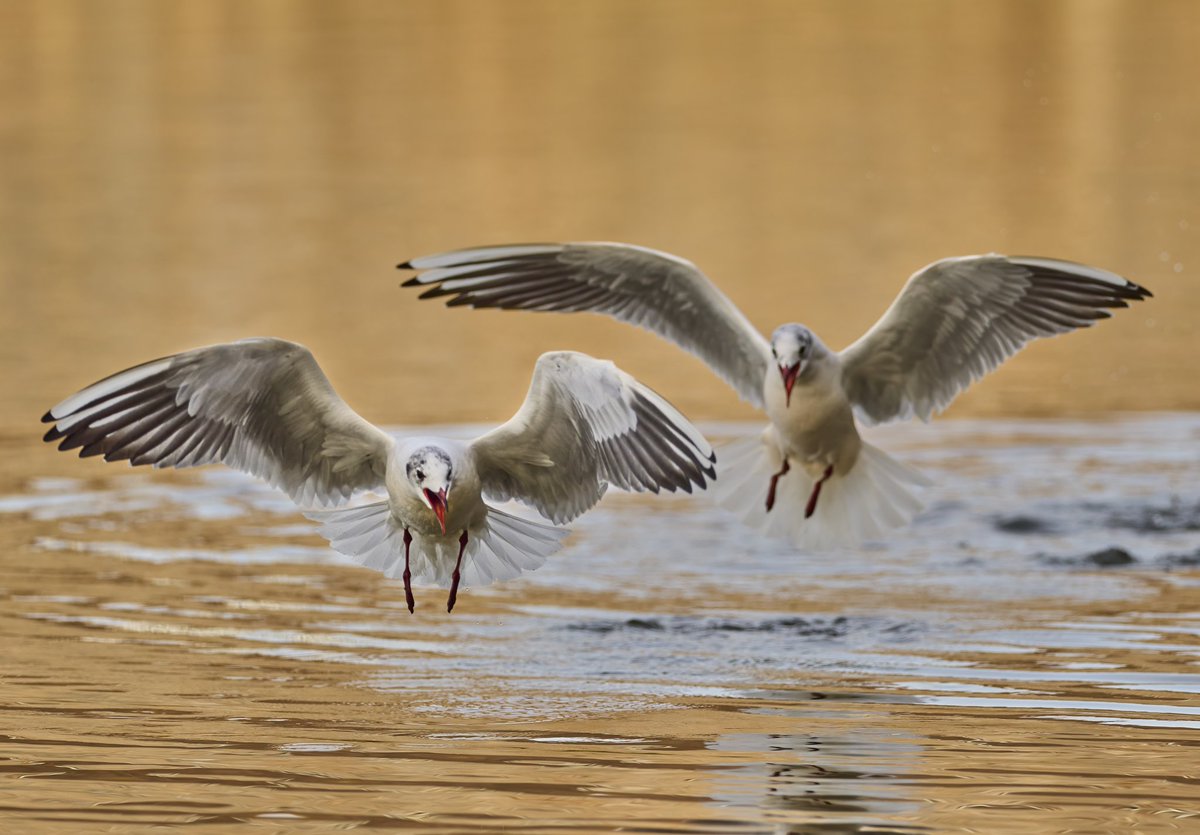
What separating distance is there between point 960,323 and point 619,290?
4.60 feet

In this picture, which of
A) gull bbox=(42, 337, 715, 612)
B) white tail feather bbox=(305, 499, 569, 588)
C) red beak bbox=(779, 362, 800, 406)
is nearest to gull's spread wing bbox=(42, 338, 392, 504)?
gull bbox=(42, 337, 715, 612)

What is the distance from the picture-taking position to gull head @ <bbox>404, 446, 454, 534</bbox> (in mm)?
7715

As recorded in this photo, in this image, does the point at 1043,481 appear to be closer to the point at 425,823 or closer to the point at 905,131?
the point at 425,823

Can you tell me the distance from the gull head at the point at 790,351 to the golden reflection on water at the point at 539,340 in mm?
1096

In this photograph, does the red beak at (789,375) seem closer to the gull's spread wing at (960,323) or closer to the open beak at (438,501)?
the gull's spread wing at (960,323)

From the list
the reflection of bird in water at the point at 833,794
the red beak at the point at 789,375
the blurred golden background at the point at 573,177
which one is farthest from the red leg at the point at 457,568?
the blurred golden background at the point at 573,177

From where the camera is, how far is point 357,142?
31188mm

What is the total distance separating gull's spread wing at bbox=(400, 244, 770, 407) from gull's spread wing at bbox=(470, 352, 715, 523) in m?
1.02

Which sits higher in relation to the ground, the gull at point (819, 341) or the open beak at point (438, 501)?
the gull at point (819, 341)

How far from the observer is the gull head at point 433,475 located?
7.71m

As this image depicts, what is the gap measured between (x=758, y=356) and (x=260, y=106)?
26.9 meters

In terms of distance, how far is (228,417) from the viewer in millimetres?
8109

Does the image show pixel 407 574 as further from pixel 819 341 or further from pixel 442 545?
pixel 819 341

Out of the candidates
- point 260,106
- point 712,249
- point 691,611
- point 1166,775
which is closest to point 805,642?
point 691,611
